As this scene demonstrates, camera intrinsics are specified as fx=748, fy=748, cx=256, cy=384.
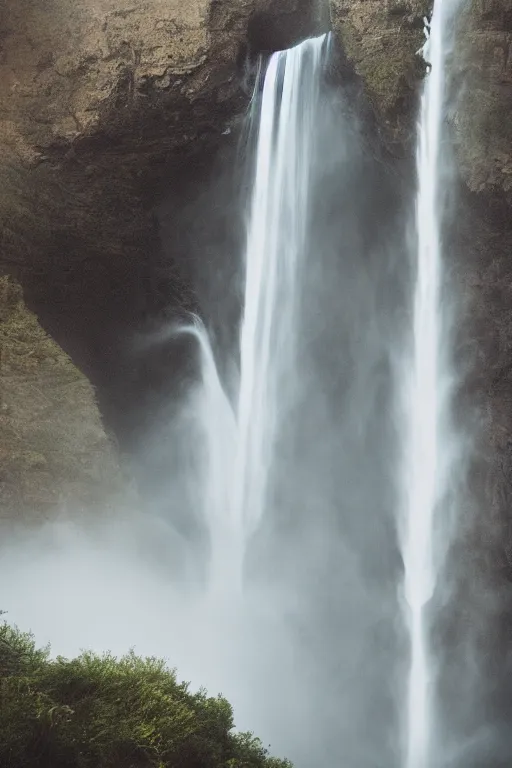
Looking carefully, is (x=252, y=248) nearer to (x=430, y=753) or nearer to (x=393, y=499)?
(x=393, y=499)

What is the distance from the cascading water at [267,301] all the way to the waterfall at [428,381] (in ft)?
7.11

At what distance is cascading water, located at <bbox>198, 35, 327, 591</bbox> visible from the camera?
1377 cm

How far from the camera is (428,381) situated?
522 inches

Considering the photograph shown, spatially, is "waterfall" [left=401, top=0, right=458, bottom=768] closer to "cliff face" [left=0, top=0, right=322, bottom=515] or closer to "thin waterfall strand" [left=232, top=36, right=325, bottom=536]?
"thin waterfall strand" [left=232, top=36, right=325, bottom=536]

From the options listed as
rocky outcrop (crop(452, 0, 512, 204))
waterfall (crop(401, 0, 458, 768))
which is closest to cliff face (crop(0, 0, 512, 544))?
rocky outcrop (crop(452, 0, 512, 204))

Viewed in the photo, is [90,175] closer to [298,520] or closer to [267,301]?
[267,301]

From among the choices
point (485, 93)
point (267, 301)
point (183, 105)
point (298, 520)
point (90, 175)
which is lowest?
point (298, 520)

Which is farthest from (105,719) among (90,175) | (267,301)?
(90,175)

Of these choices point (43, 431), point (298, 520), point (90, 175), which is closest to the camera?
point (90, 175)

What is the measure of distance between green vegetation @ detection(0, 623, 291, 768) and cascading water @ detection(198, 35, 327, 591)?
557 cm

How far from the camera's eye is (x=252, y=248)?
1416 centimetres

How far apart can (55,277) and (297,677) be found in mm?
8816

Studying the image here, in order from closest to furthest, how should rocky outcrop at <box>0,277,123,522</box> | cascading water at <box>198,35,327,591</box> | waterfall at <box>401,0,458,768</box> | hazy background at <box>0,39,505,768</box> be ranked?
hazy background at <box>0,39,505,768</box>
waterfall at <box>401,0,458,768</box>
cascading water at <box>198,35,327,591</box>
rocky outcrop at <box>0,277,123,522</box>

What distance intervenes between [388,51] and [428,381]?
597 centimetres
